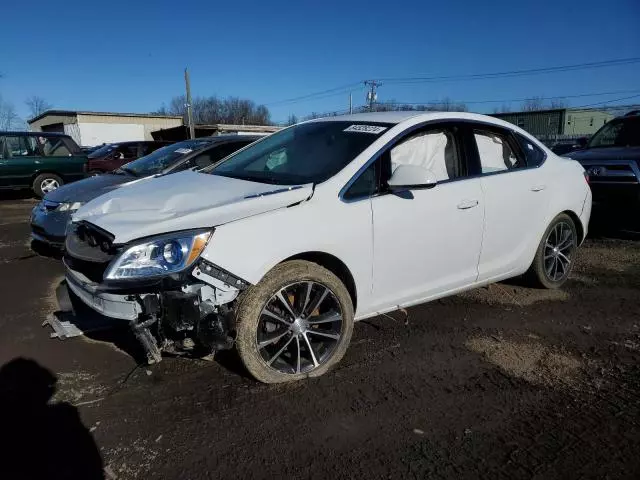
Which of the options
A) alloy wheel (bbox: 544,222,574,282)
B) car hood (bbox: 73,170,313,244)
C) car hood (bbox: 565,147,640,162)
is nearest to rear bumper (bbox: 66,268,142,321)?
car hood (bbox: 73,170,313,244)

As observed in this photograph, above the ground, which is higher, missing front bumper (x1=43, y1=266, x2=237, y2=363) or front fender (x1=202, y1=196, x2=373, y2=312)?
front fender (x1=202, y1=196, x2=373, y2=312)

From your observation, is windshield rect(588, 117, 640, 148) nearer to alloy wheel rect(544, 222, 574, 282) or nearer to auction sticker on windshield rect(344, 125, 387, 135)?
alloy wheel rect(544, 222, 574, 282)

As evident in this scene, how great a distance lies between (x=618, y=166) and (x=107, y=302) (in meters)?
7.29

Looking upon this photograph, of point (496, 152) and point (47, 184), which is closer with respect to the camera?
point (496, 152)

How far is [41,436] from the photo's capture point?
2.62 m

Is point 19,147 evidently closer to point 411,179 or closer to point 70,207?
point 70,207

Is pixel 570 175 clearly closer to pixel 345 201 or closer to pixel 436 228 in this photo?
pixel 436 228

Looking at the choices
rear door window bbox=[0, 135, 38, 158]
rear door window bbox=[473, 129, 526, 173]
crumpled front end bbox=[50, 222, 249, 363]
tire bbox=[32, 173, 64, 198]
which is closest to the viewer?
crumpled front end bbox=[50, 222, 249, 363]

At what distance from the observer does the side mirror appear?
3227 millimetres

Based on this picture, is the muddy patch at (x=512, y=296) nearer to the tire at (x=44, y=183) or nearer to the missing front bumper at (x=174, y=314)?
the missing front bumper at (x=174, y=314)

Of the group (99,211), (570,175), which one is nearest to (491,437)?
(99,211)

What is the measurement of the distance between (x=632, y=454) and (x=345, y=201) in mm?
2078

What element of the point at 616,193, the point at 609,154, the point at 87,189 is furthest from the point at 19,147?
the point at 616,193

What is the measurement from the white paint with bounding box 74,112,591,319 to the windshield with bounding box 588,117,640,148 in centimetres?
460
